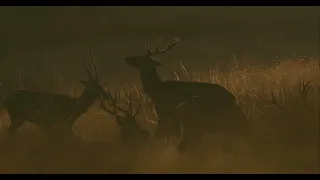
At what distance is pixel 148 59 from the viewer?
2385 millimetres

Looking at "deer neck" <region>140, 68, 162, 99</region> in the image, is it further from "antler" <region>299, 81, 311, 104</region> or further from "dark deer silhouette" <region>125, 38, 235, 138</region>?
"antler" <region>299, 81, 311, 104</region>

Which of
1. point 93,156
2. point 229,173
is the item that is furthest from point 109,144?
point 229,173

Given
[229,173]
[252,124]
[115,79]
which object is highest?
[115,79]

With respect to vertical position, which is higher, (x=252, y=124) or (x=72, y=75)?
(x=72, y=75)

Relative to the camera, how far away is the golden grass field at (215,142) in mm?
2303

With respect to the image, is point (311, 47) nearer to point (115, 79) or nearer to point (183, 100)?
point (183, 100)

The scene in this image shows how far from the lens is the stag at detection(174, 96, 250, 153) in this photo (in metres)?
2.33

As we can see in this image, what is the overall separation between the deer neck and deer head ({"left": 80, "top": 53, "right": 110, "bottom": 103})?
20 cm

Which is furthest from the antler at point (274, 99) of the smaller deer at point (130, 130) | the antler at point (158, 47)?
the smaller deer at point (130, 130)

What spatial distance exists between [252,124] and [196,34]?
21.7 inches

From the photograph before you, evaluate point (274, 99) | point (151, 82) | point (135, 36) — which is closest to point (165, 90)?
point (151, 82)

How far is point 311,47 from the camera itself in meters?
2.37

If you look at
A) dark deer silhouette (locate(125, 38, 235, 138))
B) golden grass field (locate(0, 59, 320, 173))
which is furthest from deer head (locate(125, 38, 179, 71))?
golden grass field (locate(0, 59, 320, 173))

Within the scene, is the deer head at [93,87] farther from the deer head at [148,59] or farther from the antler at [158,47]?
the antler at [158,47]
